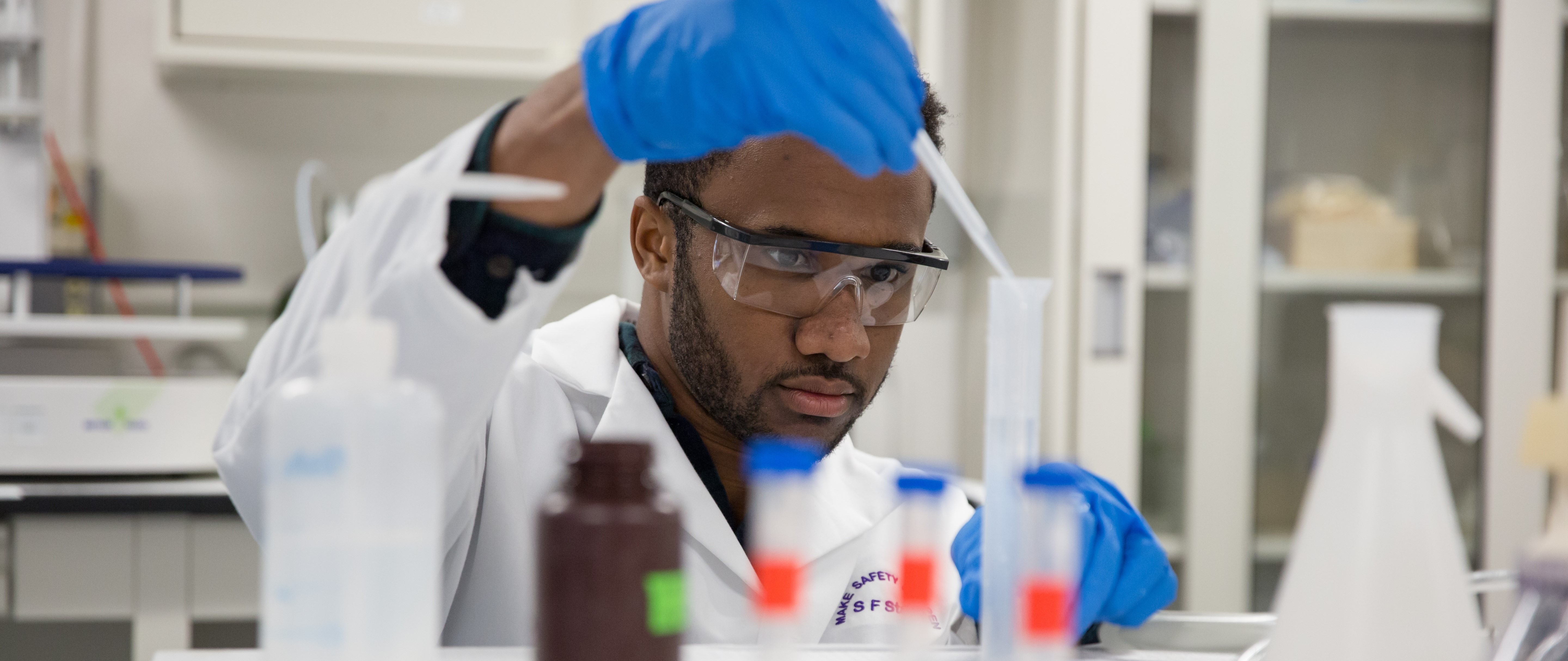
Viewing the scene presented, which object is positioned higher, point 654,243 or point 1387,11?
point 1387,11

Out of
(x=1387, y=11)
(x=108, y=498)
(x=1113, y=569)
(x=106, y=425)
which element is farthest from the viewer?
(x=1387, y=11)

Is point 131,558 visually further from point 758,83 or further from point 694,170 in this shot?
point 758,83

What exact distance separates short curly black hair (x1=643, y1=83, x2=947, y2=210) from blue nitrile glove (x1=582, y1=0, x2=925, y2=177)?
514 millimetres

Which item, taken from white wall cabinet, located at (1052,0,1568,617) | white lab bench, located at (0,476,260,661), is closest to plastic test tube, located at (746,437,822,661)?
white lab bench, located at (0,476,260,661)

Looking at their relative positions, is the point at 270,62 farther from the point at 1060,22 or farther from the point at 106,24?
the point at 1060,22

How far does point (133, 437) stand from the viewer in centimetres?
188

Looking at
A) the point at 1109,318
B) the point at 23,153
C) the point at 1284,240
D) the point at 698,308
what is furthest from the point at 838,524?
the point at 23,153

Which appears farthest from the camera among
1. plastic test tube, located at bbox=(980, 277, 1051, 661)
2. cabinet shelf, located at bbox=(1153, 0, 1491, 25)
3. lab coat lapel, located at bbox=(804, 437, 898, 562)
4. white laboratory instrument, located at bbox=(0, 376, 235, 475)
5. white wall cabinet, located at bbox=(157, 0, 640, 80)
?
cabinet shelf, located at bbox=(1153, 0, 1491, 25)

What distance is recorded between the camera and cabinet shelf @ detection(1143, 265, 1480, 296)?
2346mm

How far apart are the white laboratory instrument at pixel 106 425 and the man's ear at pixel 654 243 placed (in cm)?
99

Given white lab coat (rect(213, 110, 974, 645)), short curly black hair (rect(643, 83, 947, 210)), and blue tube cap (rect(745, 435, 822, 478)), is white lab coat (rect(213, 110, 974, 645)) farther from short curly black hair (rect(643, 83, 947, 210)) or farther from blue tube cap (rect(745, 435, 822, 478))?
short curly black hair (rect(643, 83, 947, 210))

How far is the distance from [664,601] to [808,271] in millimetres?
704

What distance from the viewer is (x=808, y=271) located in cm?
116

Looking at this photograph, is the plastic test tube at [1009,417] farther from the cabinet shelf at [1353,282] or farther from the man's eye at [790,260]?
the cabinet shelf at [1353,282]
